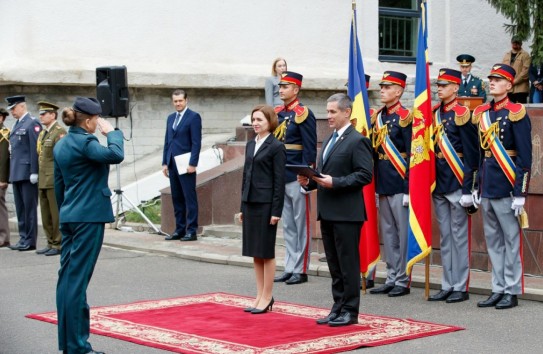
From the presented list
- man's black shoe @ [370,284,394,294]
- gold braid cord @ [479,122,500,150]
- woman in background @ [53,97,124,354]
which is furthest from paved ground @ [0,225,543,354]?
gold braid cord @ [479,122,500,150]

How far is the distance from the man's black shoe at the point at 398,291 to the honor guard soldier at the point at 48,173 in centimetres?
555

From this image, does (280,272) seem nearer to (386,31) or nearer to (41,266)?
(41,266)

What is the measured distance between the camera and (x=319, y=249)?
1391 cm

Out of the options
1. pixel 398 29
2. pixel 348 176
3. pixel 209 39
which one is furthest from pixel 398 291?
pixel 398 29

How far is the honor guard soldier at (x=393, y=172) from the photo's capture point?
36.2ft

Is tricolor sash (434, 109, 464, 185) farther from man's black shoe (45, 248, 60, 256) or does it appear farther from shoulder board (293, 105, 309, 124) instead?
man's black shoe (45, 248, 60, 256)

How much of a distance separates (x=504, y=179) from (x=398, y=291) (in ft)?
5.63

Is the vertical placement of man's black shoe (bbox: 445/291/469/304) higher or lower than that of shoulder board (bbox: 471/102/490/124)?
lower

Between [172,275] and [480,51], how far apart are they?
12.4m

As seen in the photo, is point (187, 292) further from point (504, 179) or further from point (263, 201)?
point (504, 179)

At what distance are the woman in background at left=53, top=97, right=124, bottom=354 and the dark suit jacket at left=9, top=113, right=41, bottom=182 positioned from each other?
711 centimetres

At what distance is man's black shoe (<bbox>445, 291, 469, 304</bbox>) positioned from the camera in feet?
34.4

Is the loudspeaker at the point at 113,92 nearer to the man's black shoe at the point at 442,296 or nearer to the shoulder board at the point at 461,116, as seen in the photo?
the shoulder board at the point at 461,116

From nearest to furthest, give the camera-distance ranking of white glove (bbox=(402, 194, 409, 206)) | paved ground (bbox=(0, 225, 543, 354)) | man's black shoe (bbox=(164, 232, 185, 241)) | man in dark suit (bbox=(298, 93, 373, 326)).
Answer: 1. paved ground (bbox=(0, 225, 543, 354))
2. man in dark suit (bbox=(298, 93, 373, 326))
3. white glove (bbox=(402, 194, 409, 206))
4. man's black shoe (bbox=(164, 232, 185, 241))
